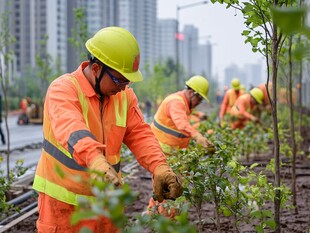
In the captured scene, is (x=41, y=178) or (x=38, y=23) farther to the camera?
(x=38, y=23)

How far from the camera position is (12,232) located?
5844 mm

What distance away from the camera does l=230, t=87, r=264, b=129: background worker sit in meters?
12.8

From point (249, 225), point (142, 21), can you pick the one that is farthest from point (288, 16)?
point (142, 21)

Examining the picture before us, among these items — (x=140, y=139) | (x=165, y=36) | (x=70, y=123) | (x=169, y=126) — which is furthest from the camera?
(x=165, y=36)

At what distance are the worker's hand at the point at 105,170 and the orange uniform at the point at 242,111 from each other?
10114 millimetres

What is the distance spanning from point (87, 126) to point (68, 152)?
0.92ft

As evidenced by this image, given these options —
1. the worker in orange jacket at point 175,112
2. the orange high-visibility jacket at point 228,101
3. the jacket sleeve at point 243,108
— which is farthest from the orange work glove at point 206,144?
the orange high-visibility jacket at point 228,101

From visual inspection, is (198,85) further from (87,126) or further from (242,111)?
(242,111)

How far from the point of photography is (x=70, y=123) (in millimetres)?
2887

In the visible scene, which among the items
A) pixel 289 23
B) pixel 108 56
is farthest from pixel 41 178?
pixel 289 23

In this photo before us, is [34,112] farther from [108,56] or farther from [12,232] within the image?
[108,56]

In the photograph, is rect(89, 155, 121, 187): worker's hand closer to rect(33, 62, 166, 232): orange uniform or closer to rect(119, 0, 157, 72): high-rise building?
rect(33, 62, 166, 232): orange uniform

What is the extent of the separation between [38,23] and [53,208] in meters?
116

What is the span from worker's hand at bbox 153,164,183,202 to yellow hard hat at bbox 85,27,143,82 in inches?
22.3
